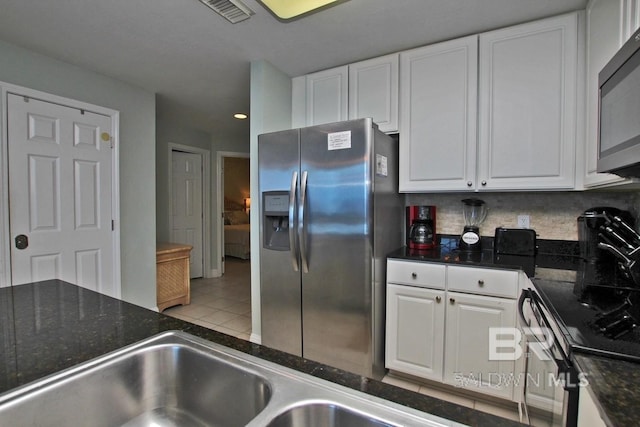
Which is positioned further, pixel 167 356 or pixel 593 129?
pixel 593 129

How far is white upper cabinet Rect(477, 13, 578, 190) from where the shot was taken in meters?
1.83

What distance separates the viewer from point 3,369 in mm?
686

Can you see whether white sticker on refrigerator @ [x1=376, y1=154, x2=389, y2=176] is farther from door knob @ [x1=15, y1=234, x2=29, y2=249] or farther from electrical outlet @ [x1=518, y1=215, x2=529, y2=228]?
door knob @ [x1=15, y1=234, x2=29, y2=249]

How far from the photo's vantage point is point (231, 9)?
1.83 meters

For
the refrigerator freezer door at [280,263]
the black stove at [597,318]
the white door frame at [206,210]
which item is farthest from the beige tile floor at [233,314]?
the black stove at [597,318]

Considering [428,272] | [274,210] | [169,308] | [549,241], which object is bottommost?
[169,308]

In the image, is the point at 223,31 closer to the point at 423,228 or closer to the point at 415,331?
the point at 423,228

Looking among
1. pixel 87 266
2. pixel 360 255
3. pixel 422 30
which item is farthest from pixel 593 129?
pixel 87 266

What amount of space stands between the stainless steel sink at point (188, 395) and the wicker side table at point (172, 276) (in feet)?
9.78

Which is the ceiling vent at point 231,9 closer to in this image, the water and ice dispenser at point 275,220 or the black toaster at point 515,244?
the water and ice dispenser at point 275,220

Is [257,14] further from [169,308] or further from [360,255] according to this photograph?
[169,308]

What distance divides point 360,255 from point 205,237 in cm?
379

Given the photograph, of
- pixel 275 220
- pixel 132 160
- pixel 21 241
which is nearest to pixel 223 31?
pixel 275 220

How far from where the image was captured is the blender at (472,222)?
2179 millimetres
